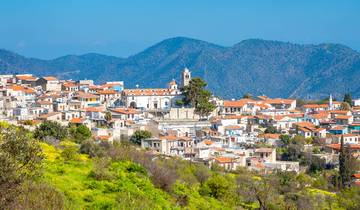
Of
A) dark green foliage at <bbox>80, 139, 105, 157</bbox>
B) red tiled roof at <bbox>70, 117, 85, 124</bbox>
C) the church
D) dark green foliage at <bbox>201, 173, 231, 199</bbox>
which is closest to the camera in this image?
dark green foliage at <bbox>201, 173, 231, 199</bbox>

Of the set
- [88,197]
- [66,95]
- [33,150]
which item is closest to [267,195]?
[88,197]

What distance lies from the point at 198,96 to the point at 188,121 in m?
3.93

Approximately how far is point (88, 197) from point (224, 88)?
163m

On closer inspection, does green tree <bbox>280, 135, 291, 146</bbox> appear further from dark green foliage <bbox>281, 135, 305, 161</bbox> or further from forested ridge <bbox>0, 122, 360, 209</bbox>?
forested ridge <bbox>0, 122, 360, 209</bbox>

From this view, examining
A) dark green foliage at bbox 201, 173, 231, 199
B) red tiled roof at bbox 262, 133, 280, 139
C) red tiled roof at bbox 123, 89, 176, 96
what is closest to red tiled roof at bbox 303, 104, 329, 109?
red tiled roof at bbox 123, 89, 176, 96

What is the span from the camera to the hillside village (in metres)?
43.5

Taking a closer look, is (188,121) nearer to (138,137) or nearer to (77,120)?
(138,137)

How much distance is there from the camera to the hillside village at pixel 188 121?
43469mm

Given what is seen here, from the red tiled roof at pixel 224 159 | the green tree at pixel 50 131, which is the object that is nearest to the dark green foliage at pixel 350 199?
the red tiled roof at pixel 224 159

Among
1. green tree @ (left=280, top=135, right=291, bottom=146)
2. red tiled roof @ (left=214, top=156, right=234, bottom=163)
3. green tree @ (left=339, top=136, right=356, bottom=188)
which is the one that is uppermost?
green tree @ (left=280, top=135, right=291, bottom=146)

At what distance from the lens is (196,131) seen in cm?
5222

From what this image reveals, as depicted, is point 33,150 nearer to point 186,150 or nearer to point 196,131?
point 186,150

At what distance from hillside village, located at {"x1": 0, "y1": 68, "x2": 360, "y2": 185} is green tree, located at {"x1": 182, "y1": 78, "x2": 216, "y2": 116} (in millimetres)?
697

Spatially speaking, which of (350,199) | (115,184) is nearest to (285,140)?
(350,199)
